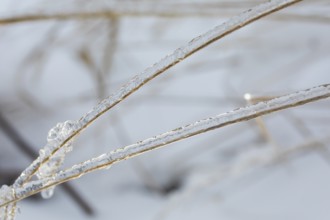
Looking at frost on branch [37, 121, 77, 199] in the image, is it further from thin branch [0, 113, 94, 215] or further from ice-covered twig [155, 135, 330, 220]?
thin branch [0, 113, 94, 215]

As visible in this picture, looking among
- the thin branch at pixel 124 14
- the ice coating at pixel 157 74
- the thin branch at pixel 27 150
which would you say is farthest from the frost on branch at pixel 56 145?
the thin branch at pixel 27 150

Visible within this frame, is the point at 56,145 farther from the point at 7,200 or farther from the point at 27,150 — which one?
the point at 27,150

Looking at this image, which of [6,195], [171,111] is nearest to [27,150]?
[171,111]

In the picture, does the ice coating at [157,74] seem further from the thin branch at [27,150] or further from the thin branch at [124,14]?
the thin branch at [27,150]

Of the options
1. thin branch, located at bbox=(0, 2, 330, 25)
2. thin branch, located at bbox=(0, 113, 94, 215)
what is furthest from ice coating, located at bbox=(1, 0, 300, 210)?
thin branch, located at bbox=(0, 113, 94, 215)

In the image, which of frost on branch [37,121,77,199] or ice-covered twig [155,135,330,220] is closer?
frost on branch [37,121,77,199]

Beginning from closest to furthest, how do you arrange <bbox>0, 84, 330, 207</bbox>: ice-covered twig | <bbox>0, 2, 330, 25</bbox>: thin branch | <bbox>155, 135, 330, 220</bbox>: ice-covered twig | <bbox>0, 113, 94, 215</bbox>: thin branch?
1. <bbox>0, 84, 330, 207</bbox>: ice-covered twig
2. <bbox>0, 2, 330, 25</bbox>: thin branch
3. <bbox>155, 135, 330, 220</bbox>: ice-covered twig
4. <bbox>0, 113, 94, 215</bbox>: thin branch

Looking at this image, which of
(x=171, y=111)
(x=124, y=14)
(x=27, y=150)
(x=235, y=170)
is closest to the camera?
(x=124, y=14)

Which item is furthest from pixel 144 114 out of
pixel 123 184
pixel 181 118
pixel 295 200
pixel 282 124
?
pixel 295 200

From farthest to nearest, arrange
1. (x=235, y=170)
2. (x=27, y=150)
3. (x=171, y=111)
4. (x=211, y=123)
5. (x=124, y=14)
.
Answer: (x=171, y=111) < (x=27, y=150) < (x=235, y=170) < (x=124, y=14) < (x=211, y=123)

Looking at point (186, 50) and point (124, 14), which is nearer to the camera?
point (186, 50)
